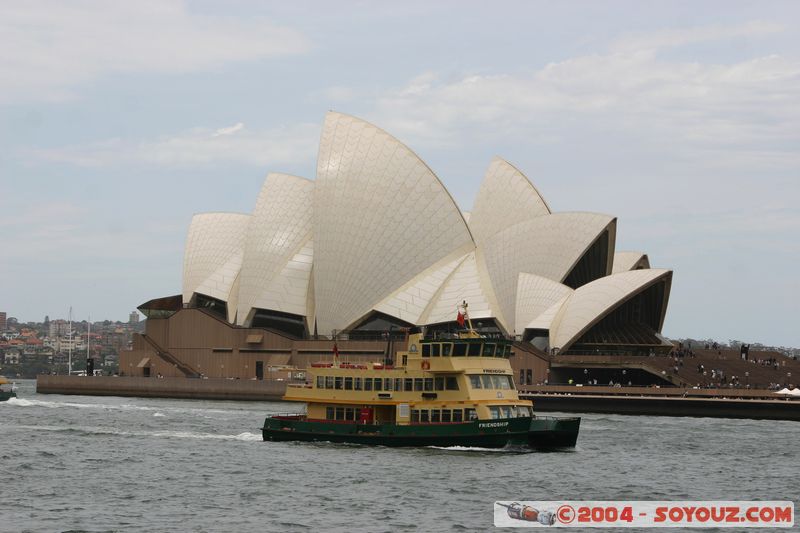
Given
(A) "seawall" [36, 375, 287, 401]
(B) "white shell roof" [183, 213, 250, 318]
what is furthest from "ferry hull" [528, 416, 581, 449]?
(B) "white shell roof" [183, 213, 250, 318]

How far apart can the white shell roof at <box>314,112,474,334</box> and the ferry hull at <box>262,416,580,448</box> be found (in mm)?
41780

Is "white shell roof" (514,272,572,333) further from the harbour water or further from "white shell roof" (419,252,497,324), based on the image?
the harbour water

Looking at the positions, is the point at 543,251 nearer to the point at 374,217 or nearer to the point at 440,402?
the point at 374,217

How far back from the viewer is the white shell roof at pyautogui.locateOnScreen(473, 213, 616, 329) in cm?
8925

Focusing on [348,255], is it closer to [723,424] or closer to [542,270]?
[542,270]

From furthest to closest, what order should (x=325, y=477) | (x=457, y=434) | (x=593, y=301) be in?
(x=593, y=301), (x=457, y=434), (x=325, y=477)

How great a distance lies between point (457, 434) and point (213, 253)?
60865 mm

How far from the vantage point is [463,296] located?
88.0 meters

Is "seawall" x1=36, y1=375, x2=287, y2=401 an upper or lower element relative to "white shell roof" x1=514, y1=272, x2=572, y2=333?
lower

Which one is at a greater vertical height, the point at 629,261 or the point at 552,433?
the point at 629,261

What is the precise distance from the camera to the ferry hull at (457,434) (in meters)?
44.6

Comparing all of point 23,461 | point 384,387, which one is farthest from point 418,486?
point 23,461

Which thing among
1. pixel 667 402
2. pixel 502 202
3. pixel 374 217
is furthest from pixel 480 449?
pixel 502 202

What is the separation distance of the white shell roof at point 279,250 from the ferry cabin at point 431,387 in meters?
47.2
